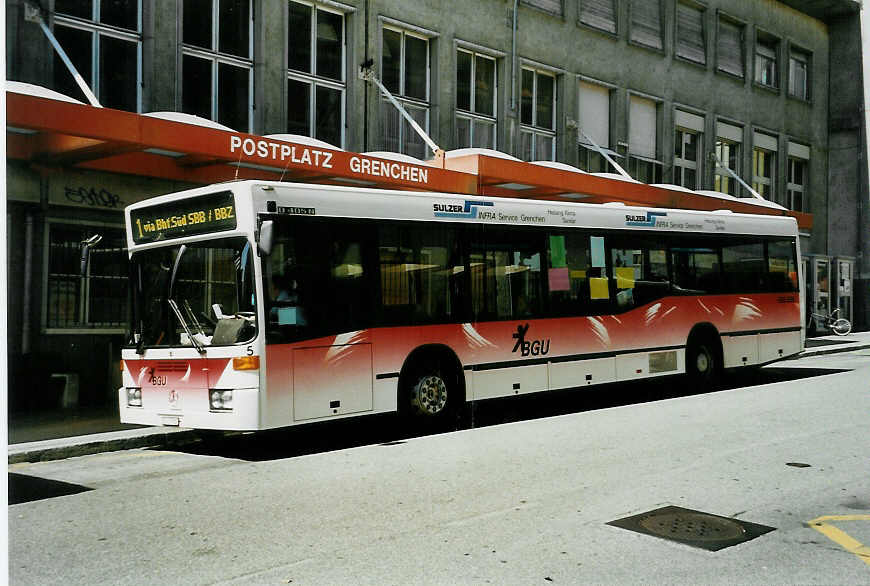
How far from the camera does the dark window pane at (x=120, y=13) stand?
50.8 ft

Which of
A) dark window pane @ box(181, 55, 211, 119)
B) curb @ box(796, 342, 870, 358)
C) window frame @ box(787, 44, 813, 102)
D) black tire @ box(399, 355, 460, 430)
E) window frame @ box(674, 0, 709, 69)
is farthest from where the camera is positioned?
window frame @ box(787, 44, 813, 102)

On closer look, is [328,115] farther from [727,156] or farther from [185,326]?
[727,156]

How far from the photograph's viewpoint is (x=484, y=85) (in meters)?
22.7

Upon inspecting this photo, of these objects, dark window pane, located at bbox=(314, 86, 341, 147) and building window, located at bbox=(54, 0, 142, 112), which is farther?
dark window pane, located at bbox=(314, 86, 341, 147)

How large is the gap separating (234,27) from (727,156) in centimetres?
1983

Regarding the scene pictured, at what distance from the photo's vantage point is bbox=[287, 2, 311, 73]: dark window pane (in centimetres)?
1850

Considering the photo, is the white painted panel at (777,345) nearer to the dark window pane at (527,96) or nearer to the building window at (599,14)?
the dark window pane at (527,96)

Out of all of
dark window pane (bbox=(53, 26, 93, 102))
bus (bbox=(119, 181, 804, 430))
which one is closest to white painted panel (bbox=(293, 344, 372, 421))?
bus (bbox=(119, 181, 804, 430))

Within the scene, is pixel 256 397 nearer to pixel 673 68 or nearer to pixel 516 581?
pixel 516 581

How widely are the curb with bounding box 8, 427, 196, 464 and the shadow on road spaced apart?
0.18m

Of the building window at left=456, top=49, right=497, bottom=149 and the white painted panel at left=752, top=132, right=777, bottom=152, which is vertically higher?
the white painted panel at left=752, top=132, right=777, bottom=152

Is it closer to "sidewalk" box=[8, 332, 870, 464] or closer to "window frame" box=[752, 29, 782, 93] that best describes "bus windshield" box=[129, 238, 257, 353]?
"sidewalk" box=[8, 332, 870, 464]

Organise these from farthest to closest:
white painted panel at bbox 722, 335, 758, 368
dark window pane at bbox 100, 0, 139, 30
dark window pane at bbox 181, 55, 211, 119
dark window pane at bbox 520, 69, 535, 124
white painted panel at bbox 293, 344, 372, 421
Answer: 1. dark window pane at bbox 520, 69, 535, 124
2. dark window pane at bbox 181, 55, 211, 119
3. white painted panel at bbox 722, 335, 758, 368
4. dark window pane at bbox 100, 0, 139, 30
5. white painted panel at bbox 293, 344, 372, 421

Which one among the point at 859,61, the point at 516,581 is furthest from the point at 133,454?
the point at 859,61
